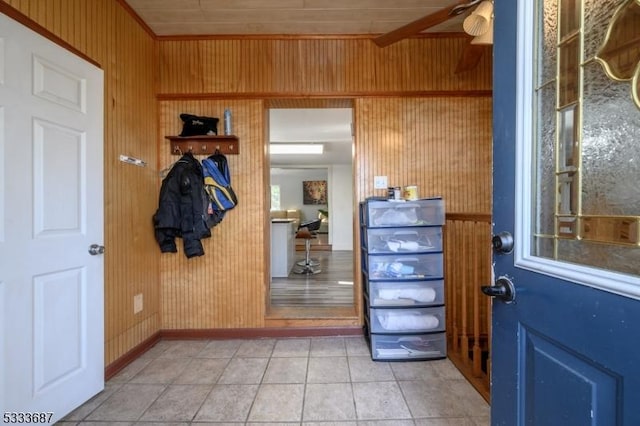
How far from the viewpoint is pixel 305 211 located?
10.7 metres

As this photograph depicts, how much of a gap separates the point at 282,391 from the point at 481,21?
2362 mm

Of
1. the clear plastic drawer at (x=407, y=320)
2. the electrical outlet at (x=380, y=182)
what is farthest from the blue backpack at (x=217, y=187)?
the clear plastic drawer at (x=407, y=320)

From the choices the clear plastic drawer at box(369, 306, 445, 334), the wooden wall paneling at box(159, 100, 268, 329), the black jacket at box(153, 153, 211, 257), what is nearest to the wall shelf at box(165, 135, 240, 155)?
the wooden wall paneling at box(159, 100, 268, 329)

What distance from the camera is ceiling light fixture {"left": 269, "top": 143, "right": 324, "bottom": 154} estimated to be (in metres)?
5.62

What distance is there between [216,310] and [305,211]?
26.7ft

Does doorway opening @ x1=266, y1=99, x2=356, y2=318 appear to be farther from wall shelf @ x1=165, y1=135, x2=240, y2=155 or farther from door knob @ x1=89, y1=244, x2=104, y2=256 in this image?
door knob @ x1=89, y1=244, x2=104, y2=256

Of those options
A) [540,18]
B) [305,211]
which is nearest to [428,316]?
[540,18]

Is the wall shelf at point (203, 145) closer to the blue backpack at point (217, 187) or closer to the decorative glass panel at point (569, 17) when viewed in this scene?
the blue backpack at point (217, 187)

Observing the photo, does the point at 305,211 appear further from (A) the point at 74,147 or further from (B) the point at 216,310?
(A) the point at 74,147

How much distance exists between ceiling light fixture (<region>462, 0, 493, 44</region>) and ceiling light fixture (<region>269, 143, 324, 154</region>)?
4.17m

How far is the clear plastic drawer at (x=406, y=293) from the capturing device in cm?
223

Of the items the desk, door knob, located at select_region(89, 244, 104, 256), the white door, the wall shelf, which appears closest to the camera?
the white door

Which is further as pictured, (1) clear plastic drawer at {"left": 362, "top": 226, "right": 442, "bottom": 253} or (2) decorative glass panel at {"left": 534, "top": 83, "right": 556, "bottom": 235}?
(1) clear plastic drawer at {"left": 362, "top": 226, "right": 442, "bottom": 253}

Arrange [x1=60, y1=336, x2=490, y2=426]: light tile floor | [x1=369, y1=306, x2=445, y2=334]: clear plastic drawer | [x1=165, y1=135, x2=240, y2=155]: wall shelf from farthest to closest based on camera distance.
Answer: [x1=165, y1=135, x2=240, y2=155]: wall shelf < [x1=369, y1=306, x2=445, y2=334]: clear plastic drawer < [x1=60, y1=336, x2=490, y2=426]: light tile floor
